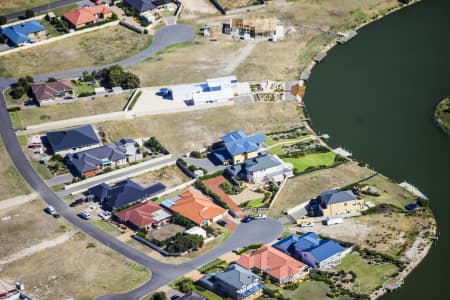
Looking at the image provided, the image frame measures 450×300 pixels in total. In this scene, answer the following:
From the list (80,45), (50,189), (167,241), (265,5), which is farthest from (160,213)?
(265,5)

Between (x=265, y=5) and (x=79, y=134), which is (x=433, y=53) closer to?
(x=265, y=5)

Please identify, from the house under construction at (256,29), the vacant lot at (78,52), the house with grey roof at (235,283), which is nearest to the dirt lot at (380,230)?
the house with grey roof at (235,283)

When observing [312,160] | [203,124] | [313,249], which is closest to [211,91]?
[203,124]

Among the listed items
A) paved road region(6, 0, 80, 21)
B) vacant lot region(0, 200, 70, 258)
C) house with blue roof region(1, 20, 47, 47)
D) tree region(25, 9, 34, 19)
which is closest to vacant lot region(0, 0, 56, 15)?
paved road region(6, 0, 80, 21)

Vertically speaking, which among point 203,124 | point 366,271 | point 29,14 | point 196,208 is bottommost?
point 366,271

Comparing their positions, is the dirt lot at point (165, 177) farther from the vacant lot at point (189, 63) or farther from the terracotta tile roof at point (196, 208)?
the vacant lot at point (189, 63)

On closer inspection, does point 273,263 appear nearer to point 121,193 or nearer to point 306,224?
point 306,224
